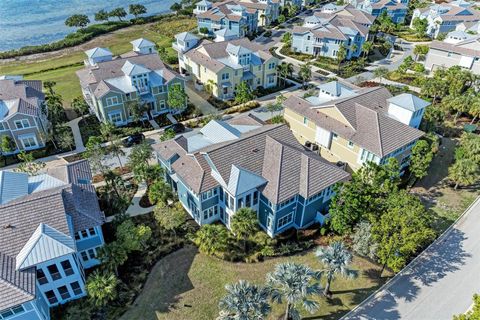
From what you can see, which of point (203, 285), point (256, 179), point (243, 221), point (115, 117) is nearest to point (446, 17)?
point (256, 179)

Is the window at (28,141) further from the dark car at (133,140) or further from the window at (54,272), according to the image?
the window at (54,272)

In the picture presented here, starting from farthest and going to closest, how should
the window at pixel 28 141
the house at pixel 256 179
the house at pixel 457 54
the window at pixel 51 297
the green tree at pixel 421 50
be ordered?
the green tree at pixel 421 50 → the house at pixel 457 54 → the window at pixel 28 141 → the house at pixel 256 179 → the window at pixel 51 297

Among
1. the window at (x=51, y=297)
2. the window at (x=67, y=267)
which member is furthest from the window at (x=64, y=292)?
the window at (x=67, y=267)

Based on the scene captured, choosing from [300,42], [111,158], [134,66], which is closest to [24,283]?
[111,158]

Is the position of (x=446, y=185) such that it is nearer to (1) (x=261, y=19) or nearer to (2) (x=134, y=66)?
(2) (x=134, y=66)

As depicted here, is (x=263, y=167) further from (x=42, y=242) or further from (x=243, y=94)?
(x=243, y=94)
